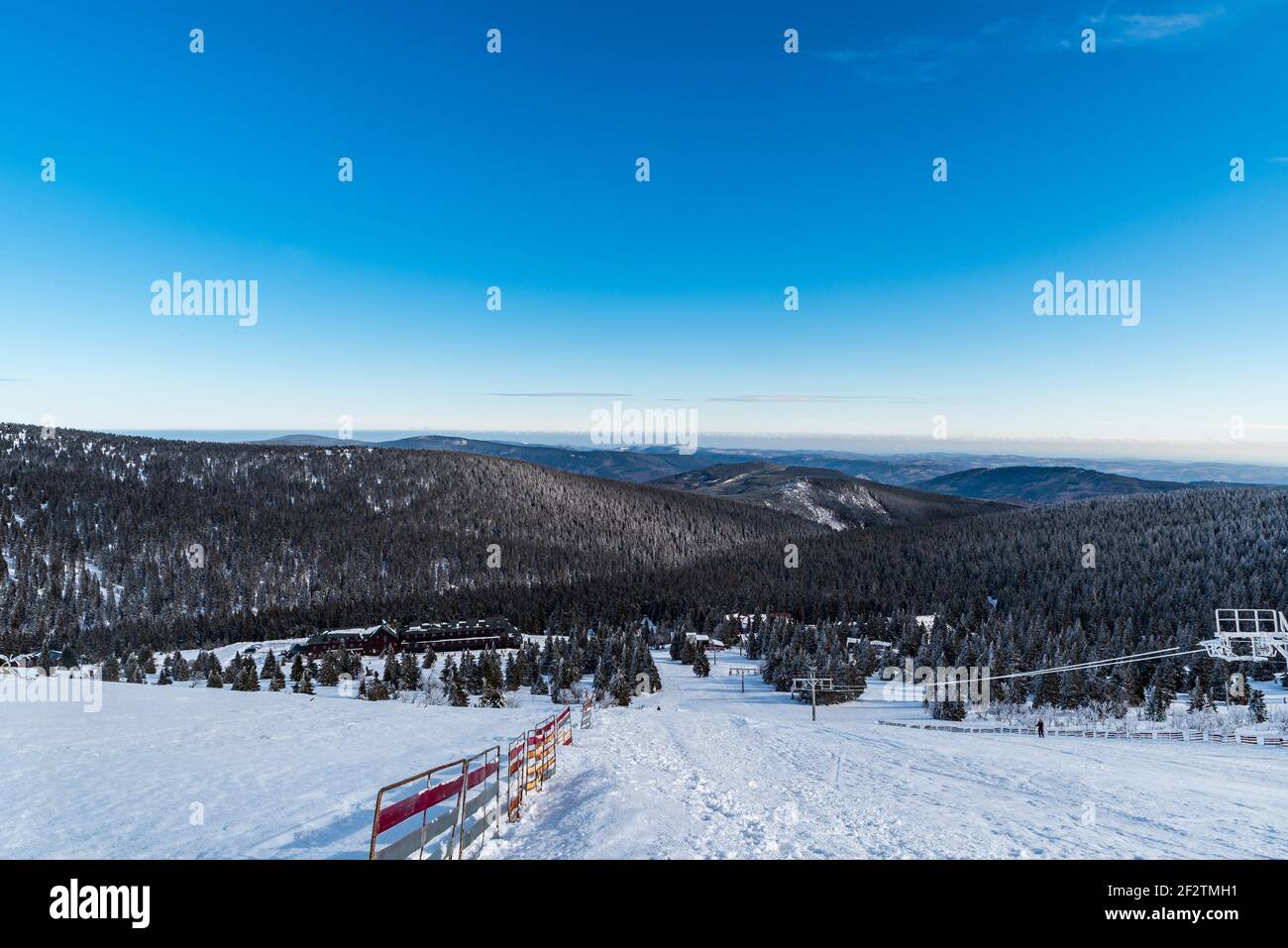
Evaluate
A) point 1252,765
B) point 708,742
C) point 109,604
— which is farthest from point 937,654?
point 109,604

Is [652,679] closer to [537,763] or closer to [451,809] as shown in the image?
[537,763]

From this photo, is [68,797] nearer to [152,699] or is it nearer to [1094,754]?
[152,699]

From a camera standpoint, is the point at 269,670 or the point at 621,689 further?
the point at 269,670

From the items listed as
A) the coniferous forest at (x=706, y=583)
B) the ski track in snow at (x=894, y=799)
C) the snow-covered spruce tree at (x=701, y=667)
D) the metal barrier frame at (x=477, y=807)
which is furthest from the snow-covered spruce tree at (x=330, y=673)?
the metal barrier frame at (x=477, y=807)

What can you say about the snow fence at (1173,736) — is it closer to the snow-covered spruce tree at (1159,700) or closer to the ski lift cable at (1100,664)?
the ski lift cable at (1100,664)

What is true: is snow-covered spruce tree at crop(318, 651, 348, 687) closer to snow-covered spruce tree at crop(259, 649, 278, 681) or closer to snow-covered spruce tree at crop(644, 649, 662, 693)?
snow-covered spruce tree at crop(259, 649, 278, 681)

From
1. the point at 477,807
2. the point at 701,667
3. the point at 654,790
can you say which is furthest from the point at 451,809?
the point at 701,667

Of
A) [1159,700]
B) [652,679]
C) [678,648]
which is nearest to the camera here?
[1159,700]

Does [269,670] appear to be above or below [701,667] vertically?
above

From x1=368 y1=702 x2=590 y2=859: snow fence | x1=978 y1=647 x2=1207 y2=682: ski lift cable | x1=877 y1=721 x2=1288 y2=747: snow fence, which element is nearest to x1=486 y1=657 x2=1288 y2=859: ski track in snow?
x1=368 y1=702 x2=590 y2=859: snow fence
